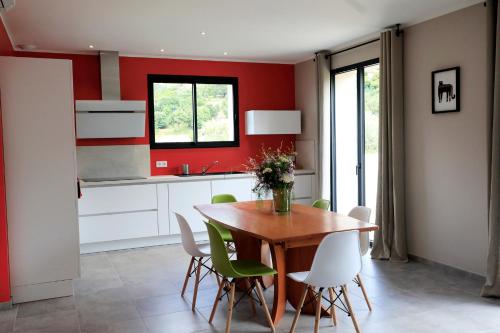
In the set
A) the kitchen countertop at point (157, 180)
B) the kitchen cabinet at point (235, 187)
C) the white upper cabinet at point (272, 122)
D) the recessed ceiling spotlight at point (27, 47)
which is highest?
the recessed ceiling spotlight at point (27, 47)

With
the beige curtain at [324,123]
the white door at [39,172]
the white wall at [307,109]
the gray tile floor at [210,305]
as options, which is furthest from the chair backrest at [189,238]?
the white wall at [307,109]

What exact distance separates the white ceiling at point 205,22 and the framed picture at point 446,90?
0.63 m

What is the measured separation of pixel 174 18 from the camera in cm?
485

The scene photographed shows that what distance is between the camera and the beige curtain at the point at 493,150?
411 cm

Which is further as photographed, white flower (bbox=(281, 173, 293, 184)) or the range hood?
the range hood

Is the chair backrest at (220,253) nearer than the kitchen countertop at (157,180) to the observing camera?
Yes

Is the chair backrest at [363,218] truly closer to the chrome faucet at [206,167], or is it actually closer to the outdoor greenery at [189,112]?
the chrome faucet at [206,167]

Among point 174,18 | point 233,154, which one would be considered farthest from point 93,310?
point 233,154

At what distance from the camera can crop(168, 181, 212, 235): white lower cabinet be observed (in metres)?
6.46

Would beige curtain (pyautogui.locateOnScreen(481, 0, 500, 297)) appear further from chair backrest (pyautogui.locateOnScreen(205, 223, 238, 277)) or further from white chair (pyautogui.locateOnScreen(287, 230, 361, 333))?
chair backrest (pyautogui.locateOnScreen(205, 223, 238, 277))

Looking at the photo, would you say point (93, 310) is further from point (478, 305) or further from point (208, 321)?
point (478, 305)

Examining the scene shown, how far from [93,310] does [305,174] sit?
13.1ft

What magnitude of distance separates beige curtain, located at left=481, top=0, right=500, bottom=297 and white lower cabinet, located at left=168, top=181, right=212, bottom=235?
144 inches

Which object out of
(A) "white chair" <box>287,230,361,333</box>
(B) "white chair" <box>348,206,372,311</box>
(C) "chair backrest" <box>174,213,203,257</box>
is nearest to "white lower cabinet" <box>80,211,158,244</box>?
(C) "chair backrest" <box>174,213,203,257</box>
